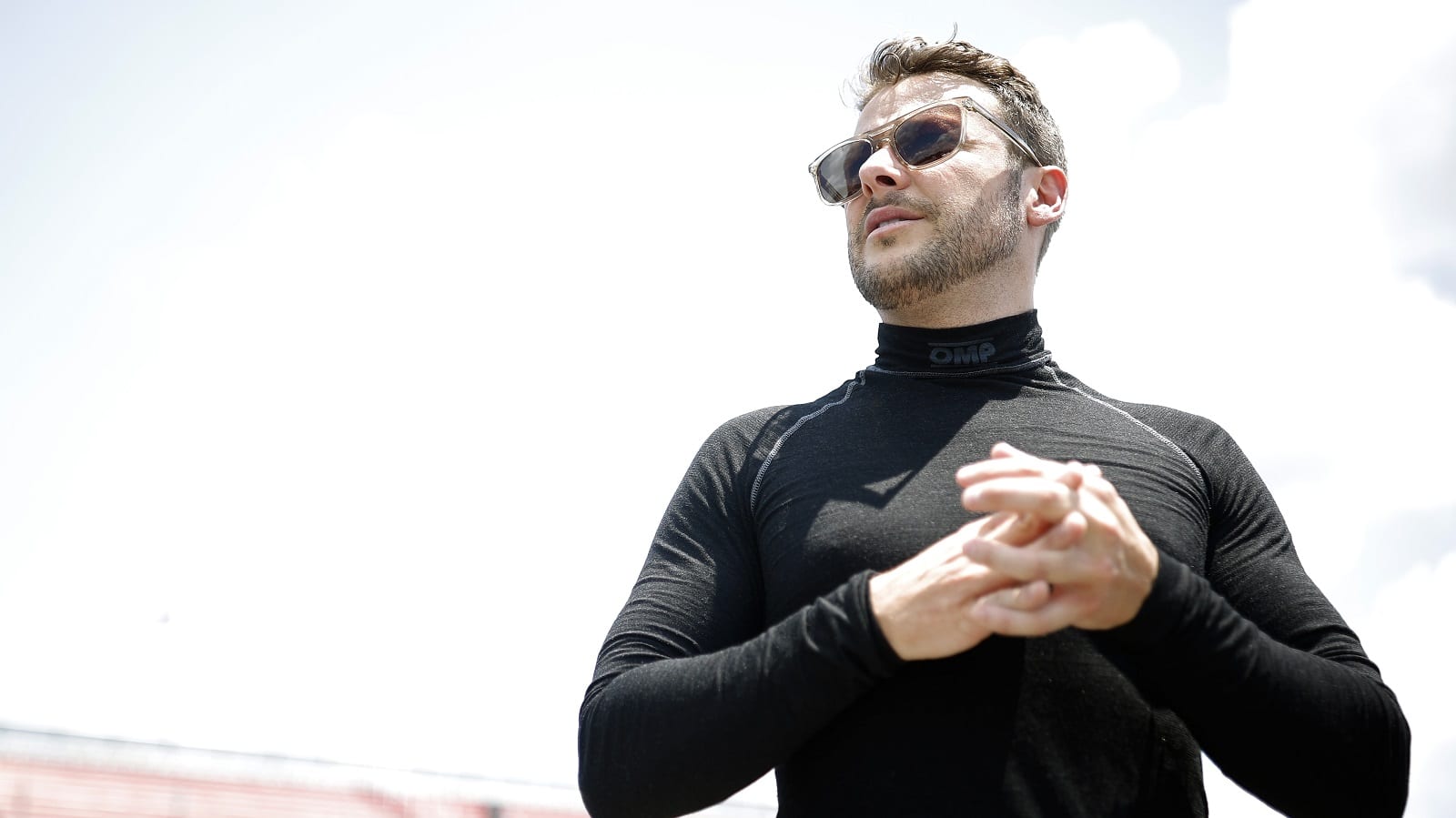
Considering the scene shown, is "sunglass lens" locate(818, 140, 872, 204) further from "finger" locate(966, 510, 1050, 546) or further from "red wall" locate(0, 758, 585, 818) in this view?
"red wall" locate(0, 758, 585, 818)

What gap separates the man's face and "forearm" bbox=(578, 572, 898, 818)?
3.89 ft

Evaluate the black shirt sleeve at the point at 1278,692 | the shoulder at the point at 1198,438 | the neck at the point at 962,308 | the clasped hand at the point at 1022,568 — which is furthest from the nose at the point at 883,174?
the black shirt sleeve at the point at 1278,692

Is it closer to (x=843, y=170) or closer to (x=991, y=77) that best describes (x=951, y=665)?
(x=843, y=170)

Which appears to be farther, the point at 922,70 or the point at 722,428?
the point at 922,70

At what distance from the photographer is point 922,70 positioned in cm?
362

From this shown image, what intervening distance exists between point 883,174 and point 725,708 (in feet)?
5.49

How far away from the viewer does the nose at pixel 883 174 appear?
3199 millimetres

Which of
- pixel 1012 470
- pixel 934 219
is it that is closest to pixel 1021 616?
pixel 1012 470

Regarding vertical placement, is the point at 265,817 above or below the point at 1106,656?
below

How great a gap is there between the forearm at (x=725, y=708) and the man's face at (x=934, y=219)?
3.89 ft

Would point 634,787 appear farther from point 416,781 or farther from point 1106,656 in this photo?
point 416,781

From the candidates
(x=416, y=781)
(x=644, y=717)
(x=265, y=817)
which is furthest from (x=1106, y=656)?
(x=265, y=817)

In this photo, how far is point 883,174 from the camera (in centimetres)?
322

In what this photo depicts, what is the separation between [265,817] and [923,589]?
22.9ft
